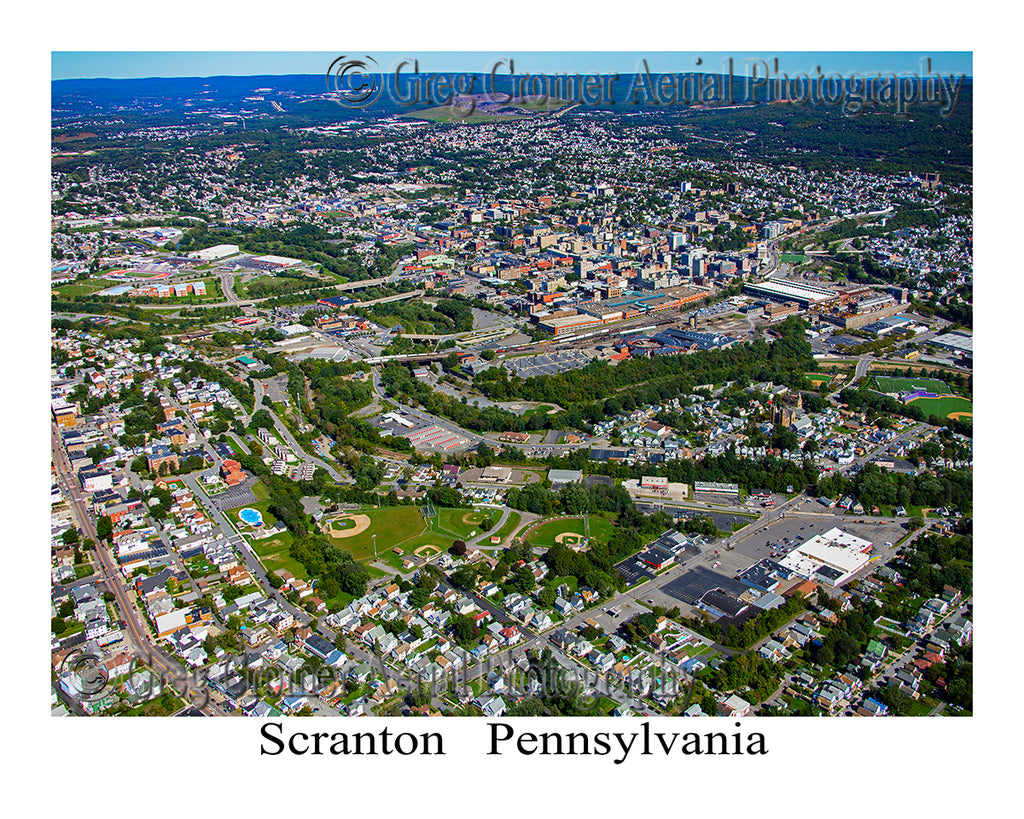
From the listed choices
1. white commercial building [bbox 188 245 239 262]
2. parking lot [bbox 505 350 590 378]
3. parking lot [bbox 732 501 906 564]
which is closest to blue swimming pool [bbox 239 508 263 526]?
parking lot [bbox 732 501 906 564]

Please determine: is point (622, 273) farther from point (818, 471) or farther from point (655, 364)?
point (818, 471)

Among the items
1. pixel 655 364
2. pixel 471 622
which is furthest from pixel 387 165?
pixel 471 622

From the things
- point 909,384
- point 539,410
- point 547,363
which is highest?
point 547,363

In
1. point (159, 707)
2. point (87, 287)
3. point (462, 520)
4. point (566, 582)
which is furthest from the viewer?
point (87, 287)

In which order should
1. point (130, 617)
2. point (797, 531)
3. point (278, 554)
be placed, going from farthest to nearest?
point (797, 531) < point (278, 554) < point (130, 617)

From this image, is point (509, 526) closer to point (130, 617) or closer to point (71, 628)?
point (130, 617)

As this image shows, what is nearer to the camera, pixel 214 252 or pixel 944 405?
pixel 944 405

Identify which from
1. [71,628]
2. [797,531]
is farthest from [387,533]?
[797,531]
